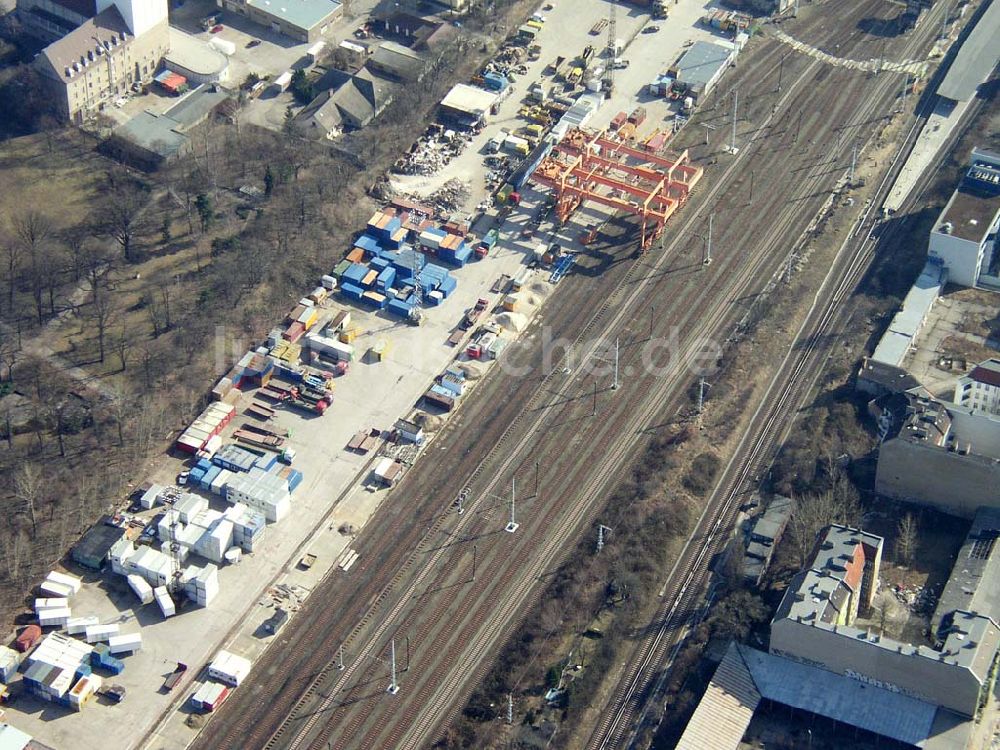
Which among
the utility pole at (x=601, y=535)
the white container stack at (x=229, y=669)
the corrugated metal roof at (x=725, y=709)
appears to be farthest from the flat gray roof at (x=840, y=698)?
the white container stack at (x=229, y=669)

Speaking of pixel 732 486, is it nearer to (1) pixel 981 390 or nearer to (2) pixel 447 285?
(1) pixel 981 390

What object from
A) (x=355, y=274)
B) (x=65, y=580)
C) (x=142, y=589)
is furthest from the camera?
(x=355, y=274)

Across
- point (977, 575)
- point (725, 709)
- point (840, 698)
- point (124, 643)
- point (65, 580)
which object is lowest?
point (124, 643)

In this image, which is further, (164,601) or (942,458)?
(942,458)

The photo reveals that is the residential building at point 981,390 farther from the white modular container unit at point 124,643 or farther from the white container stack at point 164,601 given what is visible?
the white modular container unit at point 124,643

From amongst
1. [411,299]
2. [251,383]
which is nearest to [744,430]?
[411,299]

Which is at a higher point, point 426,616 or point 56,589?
point 426,616

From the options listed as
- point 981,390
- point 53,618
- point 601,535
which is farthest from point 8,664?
point 981,390
